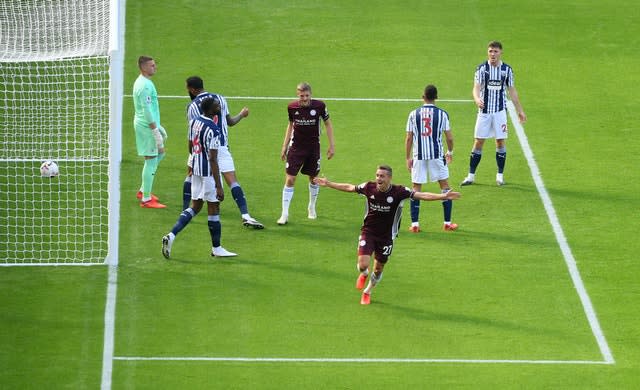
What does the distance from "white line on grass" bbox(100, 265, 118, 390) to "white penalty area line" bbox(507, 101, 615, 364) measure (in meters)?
5.89

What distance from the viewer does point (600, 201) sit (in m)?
21.2

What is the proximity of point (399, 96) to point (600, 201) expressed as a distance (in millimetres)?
5582

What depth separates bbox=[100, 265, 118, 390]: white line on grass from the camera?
15586 millimetres

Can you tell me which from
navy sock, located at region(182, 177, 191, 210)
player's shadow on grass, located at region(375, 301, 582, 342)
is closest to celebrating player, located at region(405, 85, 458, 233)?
player's shadow on grass, located at region(375, 301, 582, 342)

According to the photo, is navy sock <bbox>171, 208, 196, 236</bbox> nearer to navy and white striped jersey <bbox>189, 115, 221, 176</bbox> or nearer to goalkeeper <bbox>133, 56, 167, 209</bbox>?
navy and white striped jersey <bbox>189, 115, 221, 176</bbox>

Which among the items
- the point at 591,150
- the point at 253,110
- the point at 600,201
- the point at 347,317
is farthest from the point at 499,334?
the point at 253,110

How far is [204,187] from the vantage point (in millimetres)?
18453

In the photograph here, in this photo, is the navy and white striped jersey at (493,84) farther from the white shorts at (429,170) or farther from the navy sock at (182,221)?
the navy sock at (182,221)

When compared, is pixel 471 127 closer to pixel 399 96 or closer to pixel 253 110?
pixel 399 96

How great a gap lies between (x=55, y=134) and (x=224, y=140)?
463 cm

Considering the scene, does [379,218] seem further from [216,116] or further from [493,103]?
[493,103]

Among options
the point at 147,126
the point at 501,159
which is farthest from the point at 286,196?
the point at 501,159

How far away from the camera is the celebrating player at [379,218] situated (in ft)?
55.7

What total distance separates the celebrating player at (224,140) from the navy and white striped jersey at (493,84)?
4.25 m
